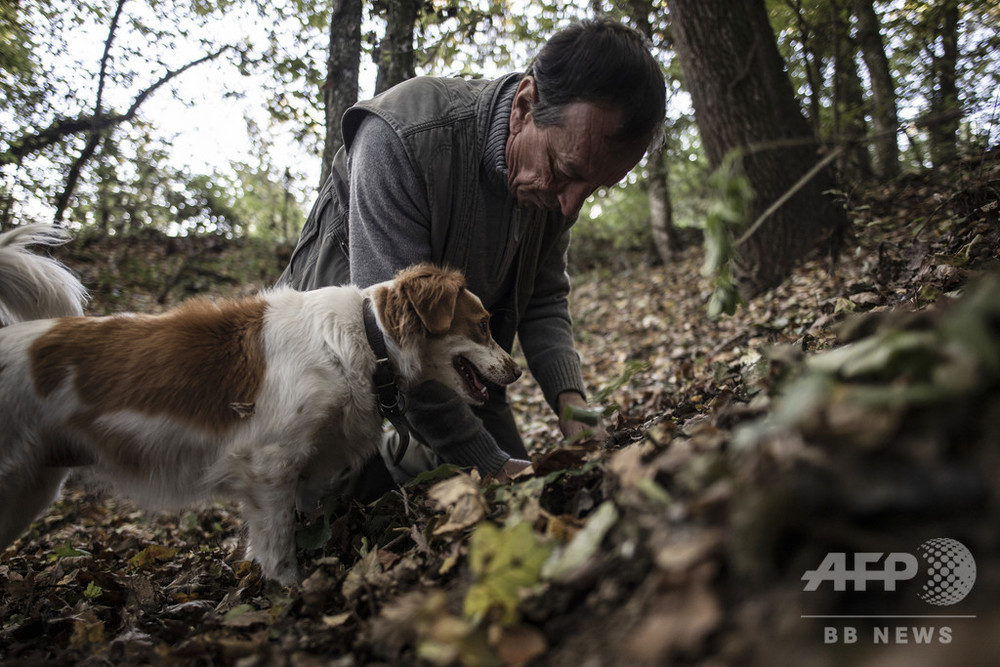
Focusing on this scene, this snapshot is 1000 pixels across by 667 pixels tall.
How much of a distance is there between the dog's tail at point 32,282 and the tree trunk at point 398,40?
3.12 meters

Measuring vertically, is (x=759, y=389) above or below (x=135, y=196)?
below

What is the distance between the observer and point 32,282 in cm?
306

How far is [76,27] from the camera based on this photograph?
927cm

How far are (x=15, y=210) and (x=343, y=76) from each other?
5.84 metres

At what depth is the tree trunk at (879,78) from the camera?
752 cm

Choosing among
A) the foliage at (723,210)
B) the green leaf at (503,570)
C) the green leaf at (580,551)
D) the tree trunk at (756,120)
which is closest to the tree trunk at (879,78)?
the tree trunk at (756,120)

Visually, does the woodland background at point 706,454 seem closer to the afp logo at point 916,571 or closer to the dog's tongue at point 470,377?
the afp logo at point 916,571

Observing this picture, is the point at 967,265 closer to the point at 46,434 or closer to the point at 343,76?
the point at 46,434

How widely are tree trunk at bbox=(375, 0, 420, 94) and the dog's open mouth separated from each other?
3.28 metres

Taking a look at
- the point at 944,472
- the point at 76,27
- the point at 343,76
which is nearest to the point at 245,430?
the point at 944,472

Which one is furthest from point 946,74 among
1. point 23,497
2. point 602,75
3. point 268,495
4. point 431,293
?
point 23,497

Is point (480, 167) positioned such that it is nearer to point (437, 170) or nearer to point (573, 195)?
point (437, 170)

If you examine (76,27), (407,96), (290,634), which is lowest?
(290,634)

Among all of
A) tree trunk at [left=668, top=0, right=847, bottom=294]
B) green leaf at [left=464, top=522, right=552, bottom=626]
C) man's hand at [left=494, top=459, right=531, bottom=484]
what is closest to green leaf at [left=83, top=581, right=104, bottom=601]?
man's hand at [left=494, top=459, right=531, bottom=484]
